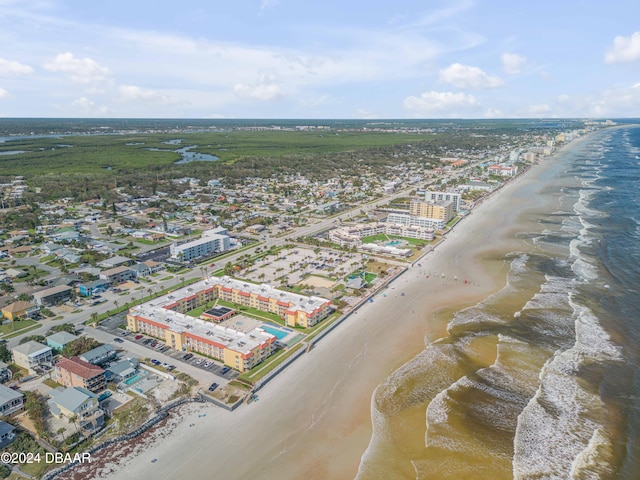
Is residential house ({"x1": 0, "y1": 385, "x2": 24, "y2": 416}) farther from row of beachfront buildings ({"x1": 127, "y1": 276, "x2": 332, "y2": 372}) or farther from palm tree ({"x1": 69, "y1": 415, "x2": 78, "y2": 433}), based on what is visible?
row of beachfront buildings ({"x1": 127, "y1": 276, "x2": 332, "y2": 372})

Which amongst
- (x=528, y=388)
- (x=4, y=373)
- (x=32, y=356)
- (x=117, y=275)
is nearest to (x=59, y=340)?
(x=32, y=356)

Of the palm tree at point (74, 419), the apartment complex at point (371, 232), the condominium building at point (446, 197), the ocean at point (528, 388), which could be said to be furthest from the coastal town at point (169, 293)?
the ocean at point (528, 388)

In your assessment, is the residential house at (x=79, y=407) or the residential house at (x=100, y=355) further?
the residential house at (x=100, y=355)

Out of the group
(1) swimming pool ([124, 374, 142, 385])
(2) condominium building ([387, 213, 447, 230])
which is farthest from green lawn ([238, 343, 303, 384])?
(2) condominium building ([387, 213, 447, 230])

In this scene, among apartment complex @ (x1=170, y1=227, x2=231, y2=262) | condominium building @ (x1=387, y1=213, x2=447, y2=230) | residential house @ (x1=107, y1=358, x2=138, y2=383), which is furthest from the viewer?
condominium building @ (x1=387, y1=213, x2=447, y2=230)

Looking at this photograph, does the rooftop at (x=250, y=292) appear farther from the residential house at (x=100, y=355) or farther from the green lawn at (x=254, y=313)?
the residential house at (x=100, y=355)

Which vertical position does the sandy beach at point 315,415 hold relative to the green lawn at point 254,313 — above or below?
below

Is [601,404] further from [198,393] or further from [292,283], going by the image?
[292,283]

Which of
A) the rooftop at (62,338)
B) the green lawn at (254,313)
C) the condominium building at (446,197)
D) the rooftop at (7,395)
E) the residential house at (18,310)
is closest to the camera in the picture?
the rooftop at (7,395)
